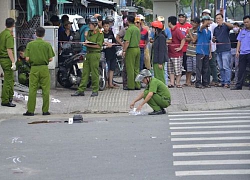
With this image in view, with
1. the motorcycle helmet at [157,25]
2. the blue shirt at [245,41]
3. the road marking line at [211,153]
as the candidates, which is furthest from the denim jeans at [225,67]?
the road marking line at [211,153]

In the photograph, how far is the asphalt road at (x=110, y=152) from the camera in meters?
8.47

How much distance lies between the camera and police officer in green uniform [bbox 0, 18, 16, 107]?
1423 centimetres

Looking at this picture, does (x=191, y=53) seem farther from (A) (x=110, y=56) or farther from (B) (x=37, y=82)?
(B) (x=37, y=82)

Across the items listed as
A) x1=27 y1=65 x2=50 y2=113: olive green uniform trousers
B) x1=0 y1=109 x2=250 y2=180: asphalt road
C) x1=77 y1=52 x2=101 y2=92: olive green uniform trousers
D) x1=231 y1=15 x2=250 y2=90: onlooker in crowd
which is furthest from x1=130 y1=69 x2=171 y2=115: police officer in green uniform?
x1=231 y1=15 x2=250 y2=90: onlooker in crowd

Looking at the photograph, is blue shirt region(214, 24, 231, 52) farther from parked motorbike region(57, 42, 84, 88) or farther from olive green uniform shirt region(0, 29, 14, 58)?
olive green uniform shirt region(0, 29, 14, 58)

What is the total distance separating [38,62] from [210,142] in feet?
15.9

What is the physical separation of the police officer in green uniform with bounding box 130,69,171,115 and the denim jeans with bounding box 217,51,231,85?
13.4 feet

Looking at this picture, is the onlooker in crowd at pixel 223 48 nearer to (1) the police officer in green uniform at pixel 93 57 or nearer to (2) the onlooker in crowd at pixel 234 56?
(2) the onlooker in crowd at pixel 234 56

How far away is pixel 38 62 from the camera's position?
45.2ft

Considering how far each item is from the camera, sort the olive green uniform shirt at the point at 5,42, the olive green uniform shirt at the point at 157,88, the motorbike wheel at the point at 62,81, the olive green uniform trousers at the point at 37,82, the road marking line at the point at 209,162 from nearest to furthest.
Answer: the road marking line at the point at 209,162 < the olive green uniform shirt at the point at 157,88 < the olive green uniform trousers at the point at 37,82 < the olive green uniform shirt at the point at 5,42 < the motorbike wheel at the point at 62,81

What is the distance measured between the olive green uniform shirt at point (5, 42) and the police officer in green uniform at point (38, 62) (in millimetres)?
624

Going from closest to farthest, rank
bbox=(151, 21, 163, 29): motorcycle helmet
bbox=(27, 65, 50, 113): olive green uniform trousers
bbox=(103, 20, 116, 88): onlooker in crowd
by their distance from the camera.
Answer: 1. bbox=(27, 65, 50, 113): olive green uniform trousers
2. bbox=(151, 21, 163, 29): motorcycle helmet
3. bbox=(103, 20, 116, 88): onlooker in crowd

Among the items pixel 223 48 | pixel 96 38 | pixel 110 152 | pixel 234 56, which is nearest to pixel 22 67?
pixel 96 38

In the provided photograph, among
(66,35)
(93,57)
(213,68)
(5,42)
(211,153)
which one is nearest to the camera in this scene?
(211,153)
